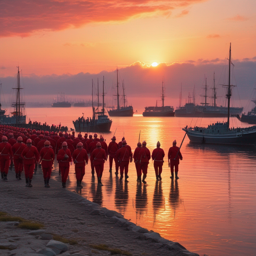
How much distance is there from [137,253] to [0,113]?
125 meters

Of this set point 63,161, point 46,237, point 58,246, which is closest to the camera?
point 58,246

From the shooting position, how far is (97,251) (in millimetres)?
8078

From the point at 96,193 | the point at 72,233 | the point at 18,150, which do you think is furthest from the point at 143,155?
the point at 72,233

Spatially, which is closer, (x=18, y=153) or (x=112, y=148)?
(x=18, y=153)

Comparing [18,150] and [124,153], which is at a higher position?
[18,150]

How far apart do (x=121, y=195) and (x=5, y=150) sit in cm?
574

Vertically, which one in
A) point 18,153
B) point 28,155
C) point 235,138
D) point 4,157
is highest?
point 28,155

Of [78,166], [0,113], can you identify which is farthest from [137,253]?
[0,113]


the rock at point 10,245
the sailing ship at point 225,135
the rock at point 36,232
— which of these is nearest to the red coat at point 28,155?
the rock at point 36,232

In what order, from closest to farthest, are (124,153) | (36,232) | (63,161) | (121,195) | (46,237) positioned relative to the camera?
(46,237)
(36,232)
(121,195)
(63,161)
(124,153)

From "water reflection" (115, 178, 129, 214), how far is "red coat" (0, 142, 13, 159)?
4897 mm

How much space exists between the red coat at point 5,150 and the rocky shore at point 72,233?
14.7ft

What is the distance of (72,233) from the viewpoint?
30.7ft

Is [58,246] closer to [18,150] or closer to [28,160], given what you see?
→ [28,160]
